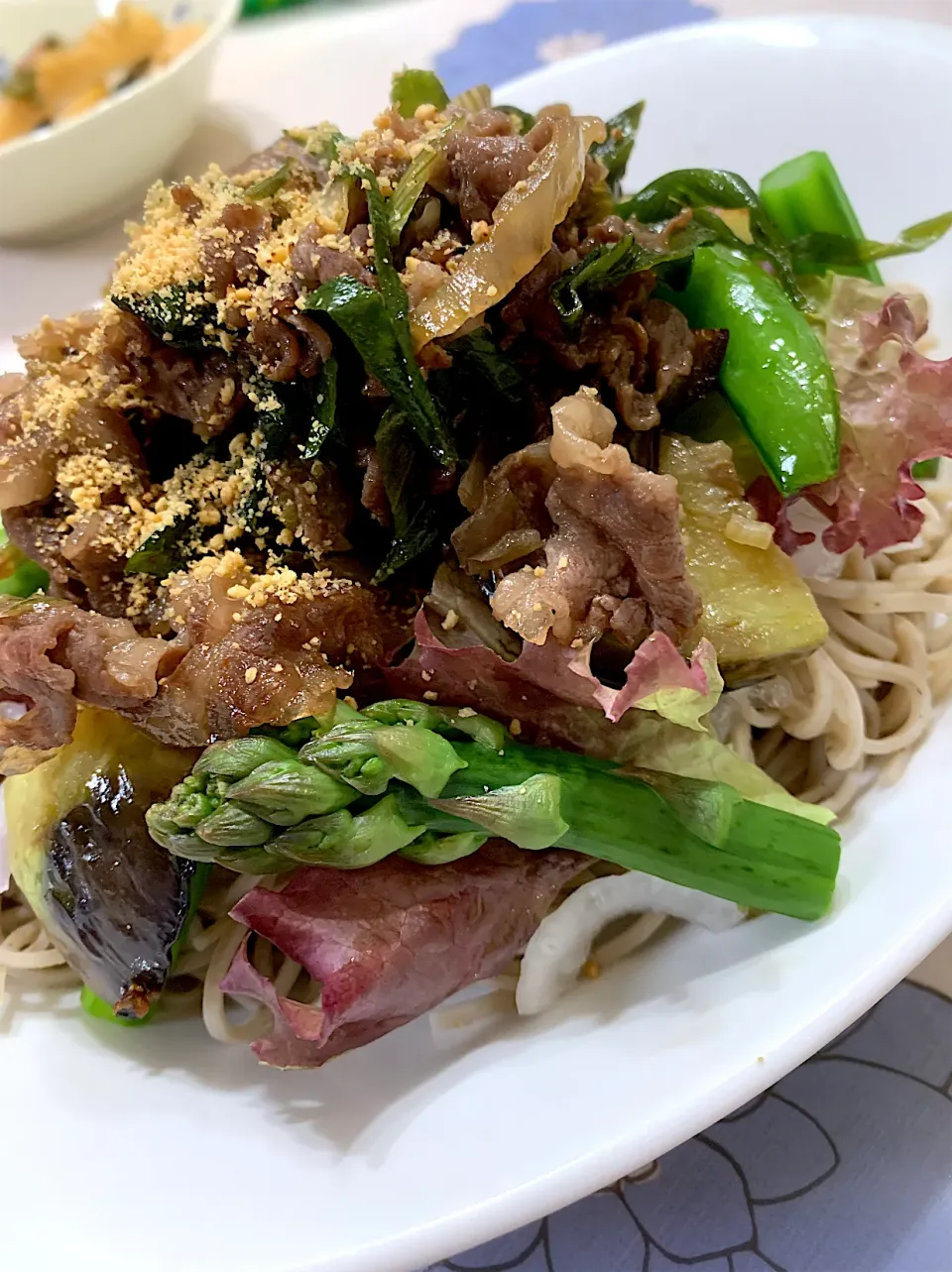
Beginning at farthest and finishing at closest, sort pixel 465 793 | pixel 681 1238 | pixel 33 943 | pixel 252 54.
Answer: pixel 252 54
pixel 33 943
pixel 681 1238
pixel 465 793

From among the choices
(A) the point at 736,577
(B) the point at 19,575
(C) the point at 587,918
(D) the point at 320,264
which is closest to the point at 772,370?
(A) the point at 736,577

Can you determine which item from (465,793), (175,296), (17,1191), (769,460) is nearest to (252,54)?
(175,296)

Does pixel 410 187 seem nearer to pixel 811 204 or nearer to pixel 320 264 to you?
pixel 320 264

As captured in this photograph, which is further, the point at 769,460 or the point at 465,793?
the point at 769,460

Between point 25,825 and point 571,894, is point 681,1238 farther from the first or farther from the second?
point 25,825

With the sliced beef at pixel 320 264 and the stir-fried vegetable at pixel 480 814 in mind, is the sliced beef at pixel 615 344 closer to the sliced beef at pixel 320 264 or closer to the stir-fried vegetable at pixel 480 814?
the sliced beef at pixel 320 264
